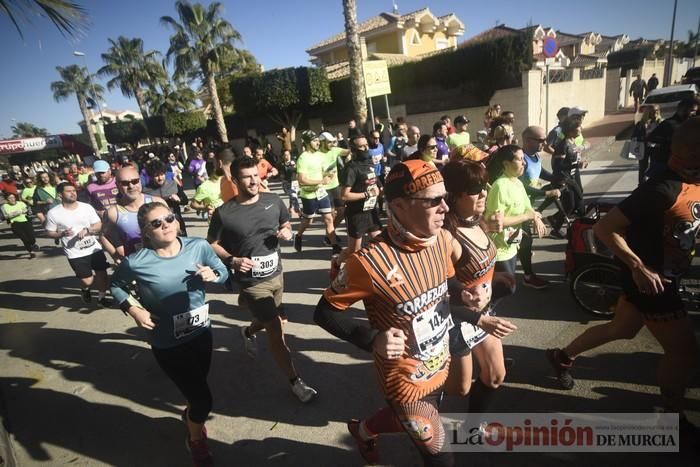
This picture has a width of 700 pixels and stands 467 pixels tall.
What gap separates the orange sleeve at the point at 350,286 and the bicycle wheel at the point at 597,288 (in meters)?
3.28

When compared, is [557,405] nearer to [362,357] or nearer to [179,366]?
[362,357]

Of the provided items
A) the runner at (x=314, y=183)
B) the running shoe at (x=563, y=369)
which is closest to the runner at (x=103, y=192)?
the runner at (x=314, y=183)

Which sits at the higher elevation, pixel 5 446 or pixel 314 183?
pixel 314 183

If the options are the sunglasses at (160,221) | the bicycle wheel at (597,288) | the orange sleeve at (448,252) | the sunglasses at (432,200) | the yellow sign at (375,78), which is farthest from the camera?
the yellow sign at (375,78)

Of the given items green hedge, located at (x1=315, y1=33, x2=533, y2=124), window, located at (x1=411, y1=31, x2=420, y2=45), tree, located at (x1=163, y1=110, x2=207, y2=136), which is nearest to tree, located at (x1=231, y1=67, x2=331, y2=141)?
green hedge, located at (x1=315, y1=33, x2=533, y2=124)

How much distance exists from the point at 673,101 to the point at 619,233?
18.6 metres

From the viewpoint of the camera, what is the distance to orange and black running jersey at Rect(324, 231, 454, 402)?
1.84 meters

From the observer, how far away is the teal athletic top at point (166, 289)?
8.29 ft

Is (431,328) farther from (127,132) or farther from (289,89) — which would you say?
(127,132)

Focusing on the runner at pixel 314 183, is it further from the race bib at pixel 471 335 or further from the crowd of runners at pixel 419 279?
the race bib at pixel 471 335

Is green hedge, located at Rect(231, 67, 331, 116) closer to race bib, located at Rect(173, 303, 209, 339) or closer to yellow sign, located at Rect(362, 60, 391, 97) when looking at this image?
yellow sign, located at Rect(362, 60, 391, 97)

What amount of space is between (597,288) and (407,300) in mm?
3241

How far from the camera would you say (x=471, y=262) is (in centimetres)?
235

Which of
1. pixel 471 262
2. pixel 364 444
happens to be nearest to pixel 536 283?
pixel 471 262
